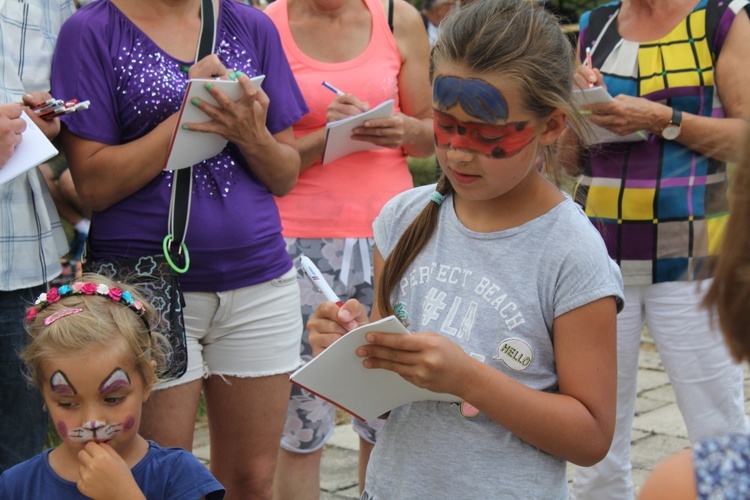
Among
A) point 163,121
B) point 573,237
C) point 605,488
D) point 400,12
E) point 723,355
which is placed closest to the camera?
point 573,237

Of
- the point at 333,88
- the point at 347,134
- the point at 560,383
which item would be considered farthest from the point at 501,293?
the point at 333,88

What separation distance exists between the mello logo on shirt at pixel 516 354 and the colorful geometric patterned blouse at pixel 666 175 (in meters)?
1.25

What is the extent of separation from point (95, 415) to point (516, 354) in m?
0.98

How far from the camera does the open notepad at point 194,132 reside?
2705 mm

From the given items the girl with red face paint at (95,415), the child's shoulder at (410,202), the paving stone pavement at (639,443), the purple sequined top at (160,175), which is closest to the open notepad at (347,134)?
the purple sequined top at (160,175)

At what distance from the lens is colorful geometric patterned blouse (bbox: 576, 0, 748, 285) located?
10.7 ft

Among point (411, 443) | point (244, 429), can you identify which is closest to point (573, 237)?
point (411, 443)

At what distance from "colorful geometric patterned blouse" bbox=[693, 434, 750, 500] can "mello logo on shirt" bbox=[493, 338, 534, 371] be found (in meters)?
0.84

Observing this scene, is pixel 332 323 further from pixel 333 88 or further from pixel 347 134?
pixel 333 88

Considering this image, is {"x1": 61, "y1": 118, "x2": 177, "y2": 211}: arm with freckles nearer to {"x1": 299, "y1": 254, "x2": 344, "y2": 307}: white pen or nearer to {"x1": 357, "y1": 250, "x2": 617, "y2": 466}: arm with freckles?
{"x1": 299, "y1": 254, "x2": 344, "y2": 307}: white pen

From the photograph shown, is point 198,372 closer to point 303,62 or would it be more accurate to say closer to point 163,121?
point 163,121

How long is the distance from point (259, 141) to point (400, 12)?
1101mm

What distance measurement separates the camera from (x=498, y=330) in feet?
7.00

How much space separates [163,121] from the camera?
282 cm
